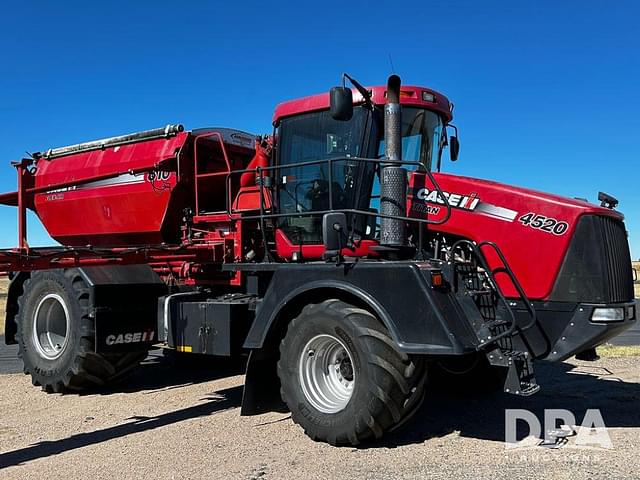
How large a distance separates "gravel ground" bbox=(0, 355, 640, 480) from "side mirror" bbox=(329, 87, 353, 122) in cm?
282

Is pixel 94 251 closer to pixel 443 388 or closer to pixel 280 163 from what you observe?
pixel 280 163

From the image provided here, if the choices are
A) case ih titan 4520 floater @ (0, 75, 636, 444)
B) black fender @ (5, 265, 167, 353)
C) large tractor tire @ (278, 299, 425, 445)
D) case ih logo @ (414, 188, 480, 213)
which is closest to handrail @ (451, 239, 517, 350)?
case ih titan 4520 floater @ (0, 75, 636, 444)

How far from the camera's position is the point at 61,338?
856 centimetres

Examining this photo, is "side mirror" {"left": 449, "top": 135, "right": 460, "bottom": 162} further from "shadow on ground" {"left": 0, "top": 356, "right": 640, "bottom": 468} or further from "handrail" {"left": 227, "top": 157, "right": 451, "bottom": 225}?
"shadow on ground" {"left": 0, "top": 356, "right": 640, "bottom": 468}

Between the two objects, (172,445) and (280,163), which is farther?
(280,163)

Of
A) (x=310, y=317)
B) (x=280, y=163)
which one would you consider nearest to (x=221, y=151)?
(x=280, y=163)

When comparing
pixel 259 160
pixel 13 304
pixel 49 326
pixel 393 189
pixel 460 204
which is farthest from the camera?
pixel 13 304

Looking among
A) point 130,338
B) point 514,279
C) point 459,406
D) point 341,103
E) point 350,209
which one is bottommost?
point 459,406

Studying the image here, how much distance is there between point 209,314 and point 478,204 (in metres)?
2.95

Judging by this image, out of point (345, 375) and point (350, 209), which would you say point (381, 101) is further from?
point (345, 375)

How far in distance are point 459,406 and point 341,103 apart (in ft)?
11.4

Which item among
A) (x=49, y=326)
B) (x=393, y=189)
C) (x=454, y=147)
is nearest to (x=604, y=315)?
(x=393, y=189)

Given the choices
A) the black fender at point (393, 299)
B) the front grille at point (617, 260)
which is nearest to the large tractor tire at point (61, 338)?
the black fender at point (393, 299)

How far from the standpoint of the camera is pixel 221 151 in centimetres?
862
